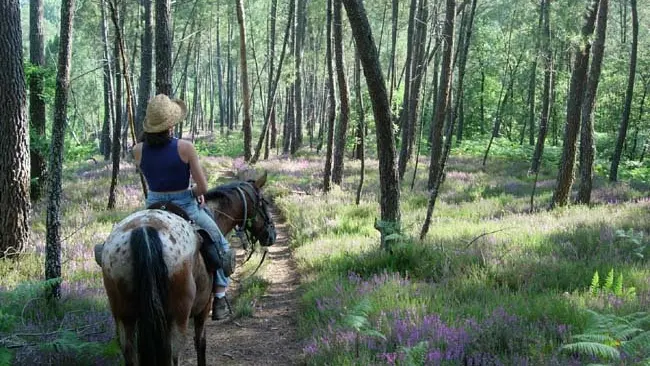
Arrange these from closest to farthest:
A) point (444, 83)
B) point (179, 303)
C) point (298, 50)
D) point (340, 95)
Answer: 1. point (179, 303)
2. point (340, 95)
3. point (444, 83)
4. point (298, 50)

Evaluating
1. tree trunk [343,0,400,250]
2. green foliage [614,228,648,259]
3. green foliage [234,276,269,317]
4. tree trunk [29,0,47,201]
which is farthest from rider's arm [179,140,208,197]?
tree trunk [29,0,47,201]

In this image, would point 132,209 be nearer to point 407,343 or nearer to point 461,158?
point 407,343

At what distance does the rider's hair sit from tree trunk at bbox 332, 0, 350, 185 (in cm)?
967

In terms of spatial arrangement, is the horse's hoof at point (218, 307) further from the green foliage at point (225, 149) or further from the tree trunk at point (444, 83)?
the green foliage at point (225, 149)

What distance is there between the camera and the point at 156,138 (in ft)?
16.2

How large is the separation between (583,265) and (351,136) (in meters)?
21.6

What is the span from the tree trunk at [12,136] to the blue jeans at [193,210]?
13.7 feet

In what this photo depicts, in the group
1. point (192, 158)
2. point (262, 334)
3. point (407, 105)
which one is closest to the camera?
point (192, 158)

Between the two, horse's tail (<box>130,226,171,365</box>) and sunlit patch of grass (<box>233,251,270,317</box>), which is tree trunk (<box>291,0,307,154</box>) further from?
horse's tail (<box>130,226,171,365</box>)

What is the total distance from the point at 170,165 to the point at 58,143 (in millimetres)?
1671

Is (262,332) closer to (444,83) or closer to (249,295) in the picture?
(249,295)

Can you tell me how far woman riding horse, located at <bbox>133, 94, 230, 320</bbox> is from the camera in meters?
4.95

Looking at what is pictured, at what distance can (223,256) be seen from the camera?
16.8ft

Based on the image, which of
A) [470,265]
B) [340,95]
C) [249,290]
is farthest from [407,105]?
[249,290]
